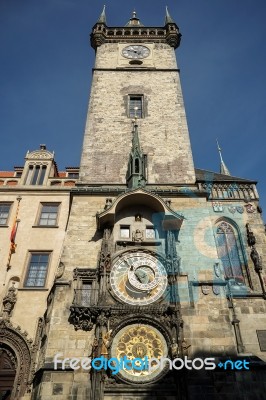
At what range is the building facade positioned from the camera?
9.67 m

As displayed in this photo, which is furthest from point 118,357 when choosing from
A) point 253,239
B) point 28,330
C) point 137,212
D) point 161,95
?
point 161,95

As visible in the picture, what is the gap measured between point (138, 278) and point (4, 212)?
6771 mm

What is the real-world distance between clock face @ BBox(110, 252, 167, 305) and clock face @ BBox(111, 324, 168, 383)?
858mm

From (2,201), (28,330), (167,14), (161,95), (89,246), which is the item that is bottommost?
(28,330)

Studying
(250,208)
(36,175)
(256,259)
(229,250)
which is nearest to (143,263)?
(229,250)

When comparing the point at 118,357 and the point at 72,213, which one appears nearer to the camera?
the point at 118,357

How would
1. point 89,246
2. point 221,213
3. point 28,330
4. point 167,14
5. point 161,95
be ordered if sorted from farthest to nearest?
point 167,14, point 161,95, point 221,213, point 89,246, point 28,330

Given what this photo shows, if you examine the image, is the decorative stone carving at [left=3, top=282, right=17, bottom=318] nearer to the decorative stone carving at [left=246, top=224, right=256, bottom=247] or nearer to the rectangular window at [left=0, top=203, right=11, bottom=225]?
the rectangular window at [left=0, top=203, right=11, bottom=225]

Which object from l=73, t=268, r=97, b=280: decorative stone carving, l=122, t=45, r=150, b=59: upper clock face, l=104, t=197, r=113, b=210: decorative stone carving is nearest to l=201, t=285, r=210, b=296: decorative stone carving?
l=73, t=268, r=97, b=280: decorative stone carving

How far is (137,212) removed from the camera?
13273mm

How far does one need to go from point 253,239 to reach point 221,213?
5.43 ft

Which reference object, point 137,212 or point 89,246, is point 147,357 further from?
point 137,212

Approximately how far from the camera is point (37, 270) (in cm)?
1318

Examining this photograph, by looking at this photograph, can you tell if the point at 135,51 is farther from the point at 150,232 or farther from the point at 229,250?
the point at 229,250
